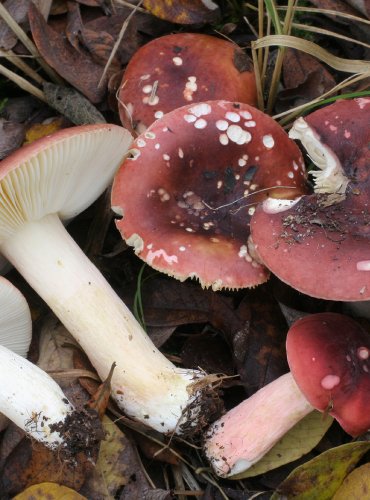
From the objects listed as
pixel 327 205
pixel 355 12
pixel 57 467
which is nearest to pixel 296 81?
pixel 355 12

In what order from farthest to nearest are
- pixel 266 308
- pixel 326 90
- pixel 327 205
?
1. pixel 326 90
2. pixel 266 308
3. pixel 327 205

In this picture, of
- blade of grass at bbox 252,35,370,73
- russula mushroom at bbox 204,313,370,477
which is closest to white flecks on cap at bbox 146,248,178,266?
russula mushroom at bbox 204,313,370,477

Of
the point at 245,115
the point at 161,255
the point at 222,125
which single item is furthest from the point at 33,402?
the point at 245,115

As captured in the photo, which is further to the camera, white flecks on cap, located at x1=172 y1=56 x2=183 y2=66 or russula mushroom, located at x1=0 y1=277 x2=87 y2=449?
white flecks on cap, located at x1=172 y1=56 x2=183 y2=66

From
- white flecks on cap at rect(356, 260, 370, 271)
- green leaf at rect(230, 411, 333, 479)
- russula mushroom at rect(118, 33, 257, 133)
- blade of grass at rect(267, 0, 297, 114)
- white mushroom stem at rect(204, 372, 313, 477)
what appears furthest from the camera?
russula mushroom at rect(118, 33, 257, 133)

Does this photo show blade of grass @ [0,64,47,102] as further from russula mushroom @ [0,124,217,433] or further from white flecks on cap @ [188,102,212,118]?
white flecks on cap @ [188,102,212,118]

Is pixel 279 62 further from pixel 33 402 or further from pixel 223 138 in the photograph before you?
pixel 33 402

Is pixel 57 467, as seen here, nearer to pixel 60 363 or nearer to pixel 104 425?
pixel 104 425
